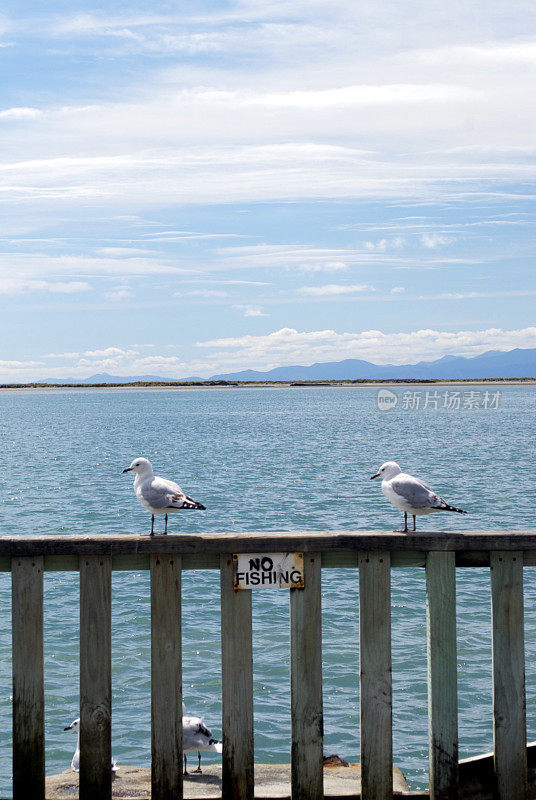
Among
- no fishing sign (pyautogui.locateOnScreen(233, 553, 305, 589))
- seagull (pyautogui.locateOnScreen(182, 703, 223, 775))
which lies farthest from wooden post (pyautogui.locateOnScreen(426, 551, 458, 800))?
seagull (pyautogui.locateOnScreen(182, 703, 223, 775))

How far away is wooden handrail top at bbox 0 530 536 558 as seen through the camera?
4660 mm

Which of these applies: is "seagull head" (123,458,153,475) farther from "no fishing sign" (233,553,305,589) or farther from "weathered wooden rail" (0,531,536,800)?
"no fishing sign" (233,553,305,589)

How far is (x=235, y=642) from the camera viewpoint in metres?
4.66

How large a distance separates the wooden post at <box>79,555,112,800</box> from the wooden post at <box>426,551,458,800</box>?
174cm

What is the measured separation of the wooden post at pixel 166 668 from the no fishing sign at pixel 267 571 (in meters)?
0.33

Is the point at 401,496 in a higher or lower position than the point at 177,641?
higher

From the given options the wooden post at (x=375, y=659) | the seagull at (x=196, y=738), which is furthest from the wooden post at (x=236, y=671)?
the seagull at (x=196, y=738)

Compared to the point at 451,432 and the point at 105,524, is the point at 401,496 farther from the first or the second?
the point at 451,432

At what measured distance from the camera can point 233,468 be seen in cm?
4181

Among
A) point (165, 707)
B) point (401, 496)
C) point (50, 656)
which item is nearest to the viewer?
point (165, 707)

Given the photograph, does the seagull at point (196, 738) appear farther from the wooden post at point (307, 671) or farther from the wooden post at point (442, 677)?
the wooden post at point (442, 677)

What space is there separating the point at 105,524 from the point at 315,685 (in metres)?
21.1

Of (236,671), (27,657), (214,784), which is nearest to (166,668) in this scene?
(236,671)

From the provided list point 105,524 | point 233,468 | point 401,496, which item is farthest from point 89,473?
point 401,496
